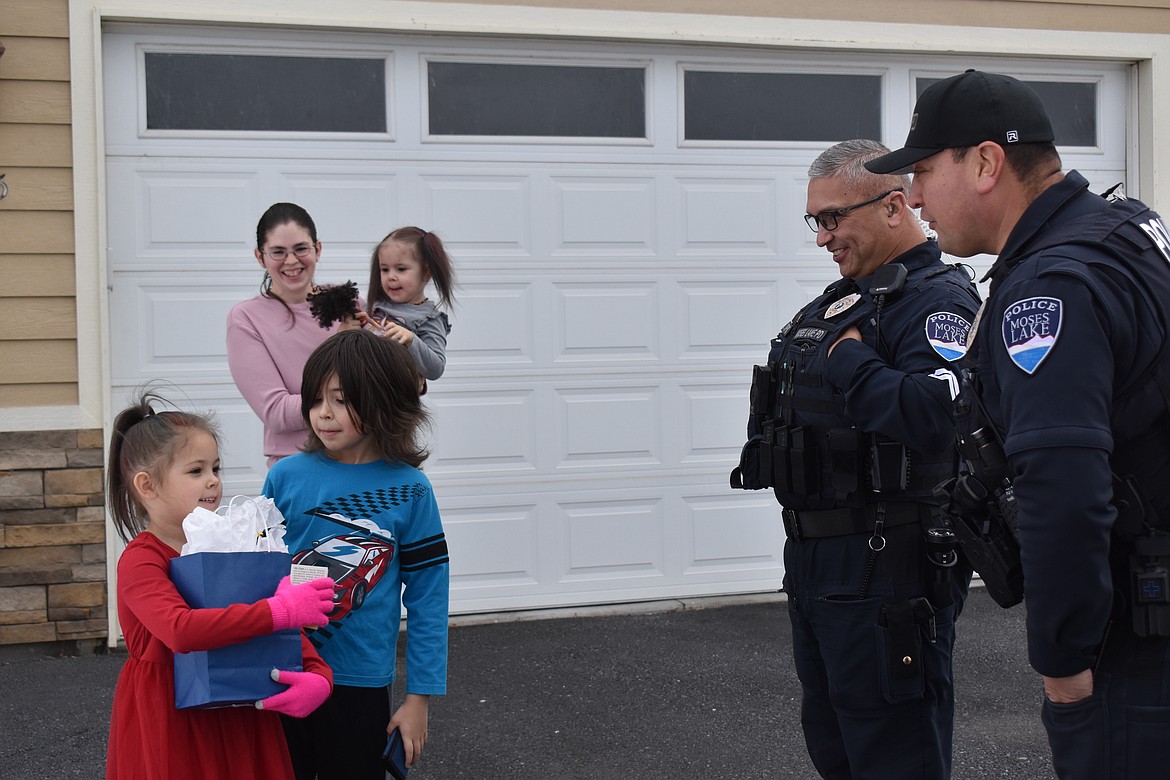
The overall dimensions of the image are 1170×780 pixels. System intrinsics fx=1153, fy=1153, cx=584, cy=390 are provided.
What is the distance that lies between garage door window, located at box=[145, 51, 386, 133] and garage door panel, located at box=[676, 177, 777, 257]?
5.48 feet

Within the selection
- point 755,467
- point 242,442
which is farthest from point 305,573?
point 242,442

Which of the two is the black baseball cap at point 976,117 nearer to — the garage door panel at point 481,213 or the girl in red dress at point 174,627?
the girl in red dress at point 174,627

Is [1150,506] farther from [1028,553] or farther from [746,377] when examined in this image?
[746,377]

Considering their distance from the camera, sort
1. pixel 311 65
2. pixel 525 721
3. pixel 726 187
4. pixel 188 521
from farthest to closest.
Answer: pixel 726 187
pixel 311 65
pixel 525 721
pixel 188 521

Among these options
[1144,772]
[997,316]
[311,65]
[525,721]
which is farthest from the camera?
[311,65]

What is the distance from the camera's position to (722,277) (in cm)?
623

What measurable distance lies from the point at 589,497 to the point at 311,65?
8.56ft

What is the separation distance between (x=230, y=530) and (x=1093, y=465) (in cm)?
159

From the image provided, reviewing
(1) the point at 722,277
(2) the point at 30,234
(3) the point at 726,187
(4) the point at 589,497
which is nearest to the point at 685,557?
(4) the point at 589,497

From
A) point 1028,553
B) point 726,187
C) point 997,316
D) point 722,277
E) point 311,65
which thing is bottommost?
point 1028,553

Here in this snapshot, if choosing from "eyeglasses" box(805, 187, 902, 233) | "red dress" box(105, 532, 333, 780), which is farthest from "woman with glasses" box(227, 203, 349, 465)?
"eyeglasses" box(805, 187, 902, 233)

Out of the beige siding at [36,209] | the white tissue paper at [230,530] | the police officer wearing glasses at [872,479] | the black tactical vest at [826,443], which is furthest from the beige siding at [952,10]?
the white tissue paper at [230,530]

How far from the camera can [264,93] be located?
225 inches

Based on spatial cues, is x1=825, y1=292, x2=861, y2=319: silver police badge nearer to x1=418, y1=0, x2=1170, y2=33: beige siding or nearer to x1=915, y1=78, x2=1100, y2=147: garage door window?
x1=418, y1=0, x2=1170, y2=33: beige siding
